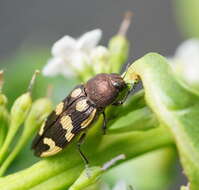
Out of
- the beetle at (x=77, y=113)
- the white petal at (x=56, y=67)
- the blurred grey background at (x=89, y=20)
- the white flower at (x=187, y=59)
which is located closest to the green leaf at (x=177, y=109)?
the beetle at (x=77, y=113)

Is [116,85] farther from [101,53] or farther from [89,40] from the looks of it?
[89,40]

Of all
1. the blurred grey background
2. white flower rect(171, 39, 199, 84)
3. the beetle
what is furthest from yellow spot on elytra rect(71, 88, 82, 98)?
the blurred grey background

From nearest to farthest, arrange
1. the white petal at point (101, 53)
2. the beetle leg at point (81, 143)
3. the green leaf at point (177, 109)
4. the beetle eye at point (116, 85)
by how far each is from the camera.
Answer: the green leaf at point (177, 109) < the beetle leg at point (81, 143) < the beetle eye at point (116, 85) < the white petal at point (101, 53)

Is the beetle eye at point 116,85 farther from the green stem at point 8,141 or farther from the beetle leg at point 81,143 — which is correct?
the green stem at point 8,141

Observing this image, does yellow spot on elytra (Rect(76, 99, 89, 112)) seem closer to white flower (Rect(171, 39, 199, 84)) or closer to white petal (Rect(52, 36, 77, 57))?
white petal (Rect(52, 36, 77, 57))

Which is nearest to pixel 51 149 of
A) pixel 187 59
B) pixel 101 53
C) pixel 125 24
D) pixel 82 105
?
pixel 82 105

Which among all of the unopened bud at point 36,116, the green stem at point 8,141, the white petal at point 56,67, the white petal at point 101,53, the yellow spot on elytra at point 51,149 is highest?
the white petal at point 56,67

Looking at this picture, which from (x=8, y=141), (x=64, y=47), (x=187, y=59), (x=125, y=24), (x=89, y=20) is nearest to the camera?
(x=8, y=141)
